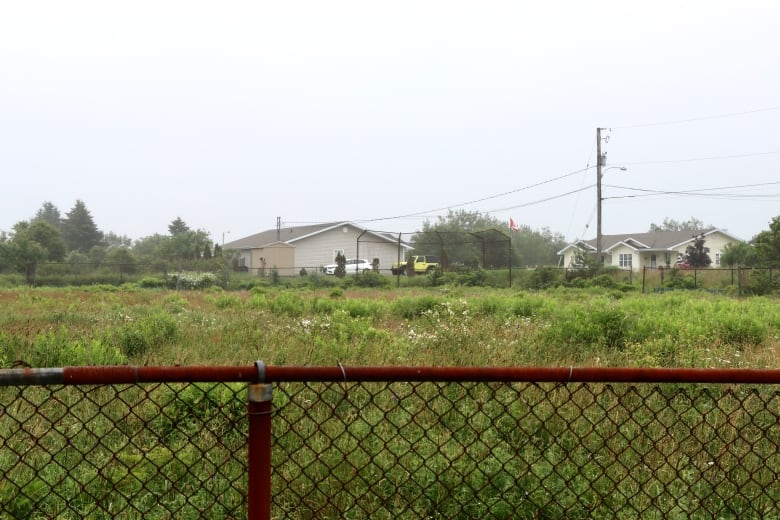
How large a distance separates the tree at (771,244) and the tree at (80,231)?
7111 cm

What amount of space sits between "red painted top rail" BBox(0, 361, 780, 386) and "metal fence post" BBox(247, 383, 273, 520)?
0.17 feet

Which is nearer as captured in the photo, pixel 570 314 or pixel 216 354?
pixel 216 354

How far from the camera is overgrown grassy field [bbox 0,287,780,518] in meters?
3.20

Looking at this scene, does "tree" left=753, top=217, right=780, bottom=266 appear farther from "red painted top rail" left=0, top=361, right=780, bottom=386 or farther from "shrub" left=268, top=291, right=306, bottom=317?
"red painted top rail" left=0, top=361, right=780, bottom=386

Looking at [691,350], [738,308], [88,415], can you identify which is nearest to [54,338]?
[88,415]

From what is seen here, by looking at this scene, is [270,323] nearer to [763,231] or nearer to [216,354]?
[216,354]

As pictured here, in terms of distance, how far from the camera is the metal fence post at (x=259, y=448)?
Result: 1786mm

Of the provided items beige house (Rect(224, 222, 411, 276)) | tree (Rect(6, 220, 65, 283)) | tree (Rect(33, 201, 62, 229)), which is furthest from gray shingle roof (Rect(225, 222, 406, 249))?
tree (Rect(33, 201, 62, 229))

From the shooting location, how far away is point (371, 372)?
5.94 ft

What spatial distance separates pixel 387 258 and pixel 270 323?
3858cm

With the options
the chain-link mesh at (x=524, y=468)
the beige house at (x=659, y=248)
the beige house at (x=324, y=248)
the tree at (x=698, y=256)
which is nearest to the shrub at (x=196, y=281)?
the beige house at (x=324, y=248)

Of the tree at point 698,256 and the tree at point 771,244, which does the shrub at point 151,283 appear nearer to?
the tree at point 771,244

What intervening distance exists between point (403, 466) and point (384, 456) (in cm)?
84

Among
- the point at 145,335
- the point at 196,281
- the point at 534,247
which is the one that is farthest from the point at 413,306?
the point at 534,247
